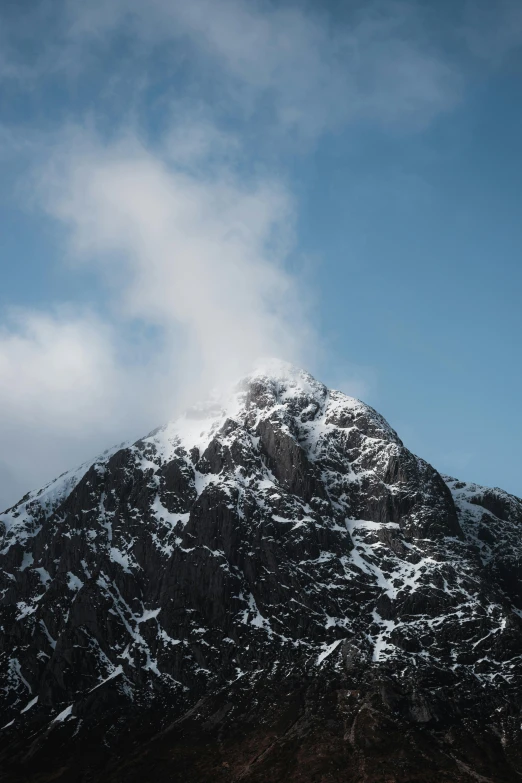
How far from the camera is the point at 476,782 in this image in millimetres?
192875

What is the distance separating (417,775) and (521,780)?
93.2ft

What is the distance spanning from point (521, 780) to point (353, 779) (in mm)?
46593

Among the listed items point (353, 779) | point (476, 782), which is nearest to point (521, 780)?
point (476, 782)

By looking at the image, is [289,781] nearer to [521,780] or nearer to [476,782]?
[476,782]

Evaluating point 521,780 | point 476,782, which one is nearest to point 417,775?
point 476,782

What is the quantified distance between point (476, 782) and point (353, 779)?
34016 mm

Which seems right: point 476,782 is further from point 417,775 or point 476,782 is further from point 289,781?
point 289,781

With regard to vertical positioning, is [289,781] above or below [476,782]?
below

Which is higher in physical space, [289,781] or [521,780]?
[521,780]

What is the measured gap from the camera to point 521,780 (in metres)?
194

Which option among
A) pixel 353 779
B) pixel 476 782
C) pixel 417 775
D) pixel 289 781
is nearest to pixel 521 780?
pixel 476 782

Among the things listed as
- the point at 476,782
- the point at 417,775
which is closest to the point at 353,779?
the point at 417,775

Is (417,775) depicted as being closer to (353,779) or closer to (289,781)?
(353,779)

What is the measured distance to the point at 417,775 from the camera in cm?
19875
